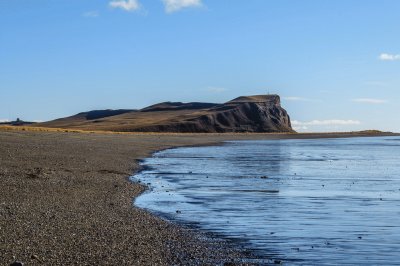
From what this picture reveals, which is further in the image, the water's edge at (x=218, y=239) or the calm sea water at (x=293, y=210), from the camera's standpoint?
the calm sea water at (x=293, y=210)

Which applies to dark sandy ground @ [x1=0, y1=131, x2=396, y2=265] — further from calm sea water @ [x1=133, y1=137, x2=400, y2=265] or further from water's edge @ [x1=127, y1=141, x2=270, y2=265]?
calm sea water @ [x1=133, y1=137, x2=400, y2=265]

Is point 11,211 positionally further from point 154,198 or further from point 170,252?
point 154,198

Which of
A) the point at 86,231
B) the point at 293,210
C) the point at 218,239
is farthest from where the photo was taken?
the point at 293,210

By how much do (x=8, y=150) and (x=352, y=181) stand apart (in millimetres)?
21054

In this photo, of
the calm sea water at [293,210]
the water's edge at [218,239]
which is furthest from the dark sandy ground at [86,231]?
the calm sea water at [293,210]

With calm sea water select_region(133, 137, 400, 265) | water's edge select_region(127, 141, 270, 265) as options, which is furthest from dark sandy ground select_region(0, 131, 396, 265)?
calm sea water select_region(133, 137, 400, 265)

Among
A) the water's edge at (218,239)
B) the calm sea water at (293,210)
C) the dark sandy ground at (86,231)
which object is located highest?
the dark sandy ground at (86,231)

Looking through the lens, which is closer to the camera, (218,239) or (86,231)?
(86,231)

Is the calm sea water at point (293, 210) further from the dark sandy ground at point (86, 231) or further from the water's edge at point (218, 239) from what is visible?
the dark sandy ground at point (86, 231)

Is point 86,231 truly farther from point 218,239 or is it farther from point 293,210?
point 293,210

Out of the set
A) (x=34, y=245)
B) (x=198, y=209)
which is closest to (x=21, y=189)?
(x=198, y=209)

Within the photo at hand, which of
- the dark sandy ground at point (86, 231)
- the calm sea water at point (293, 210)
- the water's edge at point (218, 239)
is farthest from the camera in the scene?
the calm sea water at point (293, 210)

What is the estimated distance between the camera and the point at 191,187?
26750 millimetres

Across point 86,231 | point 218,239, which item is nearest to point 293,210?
point 218,239
